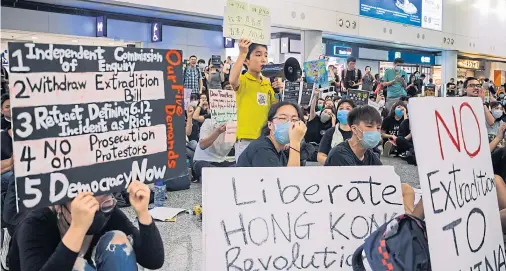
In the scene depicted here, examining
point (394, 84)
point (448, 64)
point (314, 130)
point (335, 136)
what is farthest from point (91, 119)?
point (448, 64)

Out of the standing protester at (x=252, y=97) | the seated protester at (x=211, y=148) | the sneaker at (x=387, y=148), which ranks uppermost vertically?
the standing protester at (x=252, y=97)

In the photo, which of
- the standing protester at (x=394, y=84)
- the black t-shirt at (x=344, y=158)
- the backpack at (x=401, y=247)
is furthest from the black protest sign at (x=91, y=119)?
the standing protester at (x=394, y=84)

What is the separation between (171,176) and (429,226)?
88 centimetres

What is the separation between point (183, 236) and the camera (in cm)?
360

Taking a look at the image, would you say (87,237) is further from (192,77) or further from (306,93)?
(192,77)

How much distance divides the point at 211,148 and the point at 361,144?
8.67ft

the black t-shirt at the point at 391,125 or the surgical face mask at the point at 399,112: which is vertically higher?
the surgical face mask at the point at 399,112

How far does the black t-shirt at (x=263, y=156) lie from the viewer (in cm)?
262

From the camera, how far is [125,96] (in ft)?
5.45

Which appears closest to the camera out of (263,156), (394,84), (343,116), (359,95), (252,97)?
(263,156)

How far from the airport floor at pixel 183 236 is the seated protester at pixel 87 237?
45.4 inches

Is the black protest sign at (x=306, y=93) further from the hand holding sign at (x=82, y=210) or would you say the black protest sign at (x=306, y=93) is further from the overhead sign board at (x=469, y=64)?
the overhead sign board at (x=469, y=64)

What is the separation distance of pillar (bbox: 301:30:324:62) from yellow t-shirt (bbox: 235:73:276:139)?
9097 mm

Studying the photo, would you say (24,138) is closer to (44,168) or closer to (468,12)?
(44,168)
